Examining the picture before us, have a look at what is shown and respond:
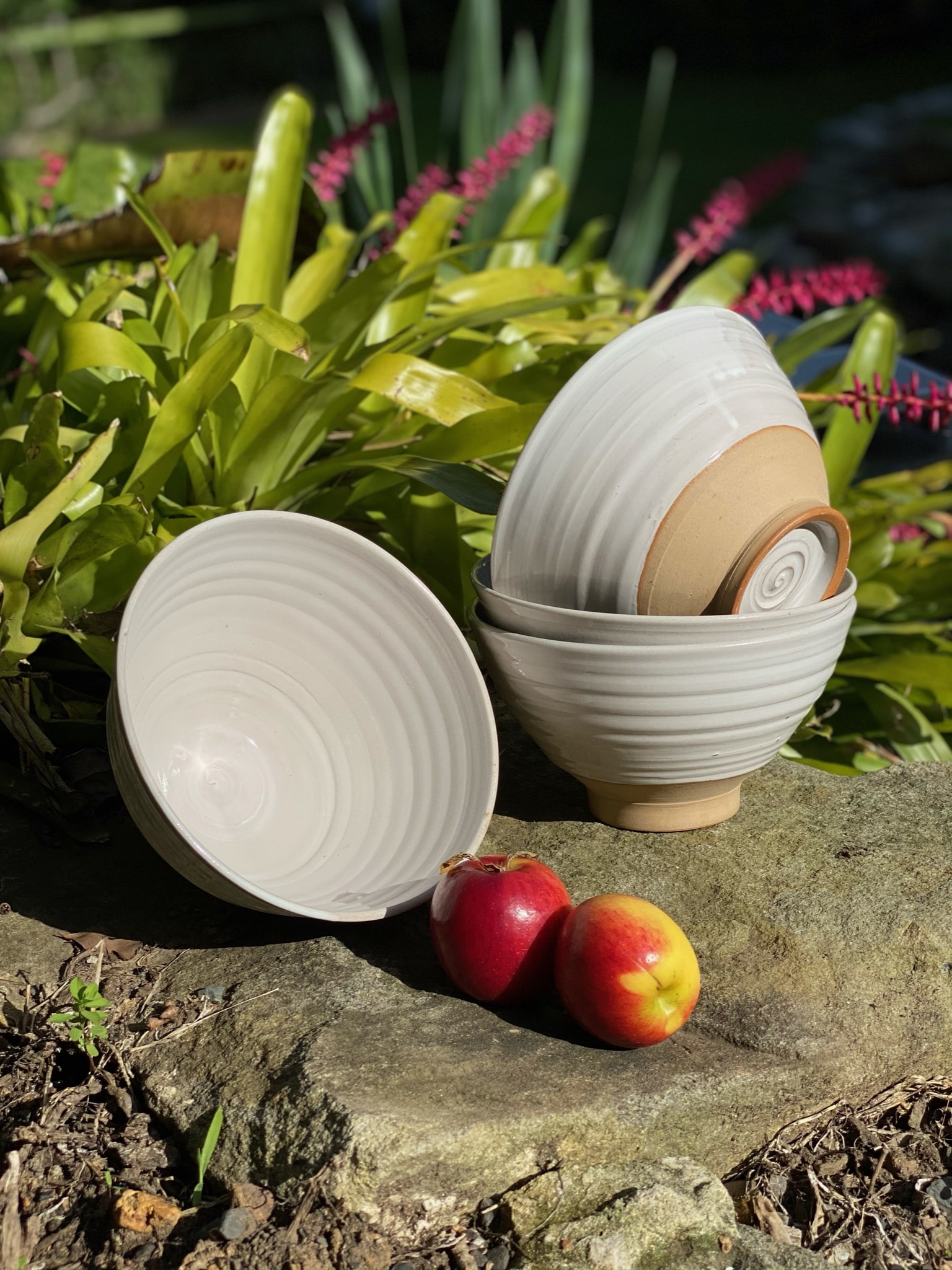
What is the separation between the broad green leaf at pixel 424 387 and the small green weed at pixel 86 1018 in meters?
1.03

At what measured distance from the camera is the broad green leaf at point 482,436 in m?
2.04

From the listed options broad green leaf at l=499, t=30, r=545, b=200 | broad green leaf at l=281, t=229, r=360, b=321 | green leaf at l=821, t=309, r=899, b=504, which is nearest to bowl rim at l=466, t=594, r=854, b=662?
green leaf at l=821, t=309, r=899, b=504

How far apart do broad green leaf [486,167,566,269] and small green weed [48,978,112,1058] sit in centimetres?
231

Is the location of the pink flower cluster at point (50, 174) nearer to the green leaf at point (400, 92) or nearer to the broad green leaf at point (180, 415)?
the green leaf at point (400, 92)

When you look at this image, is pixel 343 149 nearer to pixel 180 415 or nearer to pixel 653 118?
pixel 180 415

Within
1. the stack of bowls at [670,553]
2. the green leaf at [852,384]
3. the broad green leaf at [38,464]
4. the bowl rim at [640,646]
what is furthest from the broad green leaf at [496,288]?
the bowl rim at [640,646]

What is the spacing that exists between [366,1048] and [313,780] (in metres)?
0.51

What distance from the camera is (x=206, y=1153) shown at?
130cm

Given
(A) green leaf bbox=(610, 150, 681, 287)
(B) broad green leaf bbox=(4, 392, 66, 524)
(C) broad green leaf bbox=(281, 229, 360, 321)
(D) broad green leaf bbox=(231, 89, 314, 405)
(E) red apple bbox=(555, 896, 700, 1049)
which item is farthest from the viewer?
(A) green leaf bbox=(610, 150, 681, 287)

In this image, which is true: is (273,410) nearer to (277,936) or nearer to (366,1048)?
(277,936)

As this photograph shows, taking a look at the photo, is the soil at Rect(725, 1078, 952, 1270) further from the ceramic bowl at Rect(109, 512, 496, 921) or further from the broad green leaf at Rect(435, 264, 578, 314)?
the broad green leaf at Rect(435, 264, 578, 314)

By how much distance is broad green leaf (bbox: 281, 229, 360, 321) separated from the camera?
2662 millimetres

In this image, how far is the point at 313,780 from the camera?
1830 millimetres

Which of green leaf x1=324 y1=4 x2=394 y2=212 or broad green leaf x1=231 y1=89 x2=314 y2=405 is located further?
green leaf x1=324 y1=4 x2=394 y2=212
